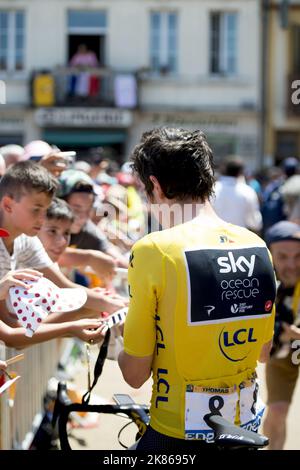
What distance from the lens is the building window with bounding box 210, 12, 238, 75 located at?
76.7ft

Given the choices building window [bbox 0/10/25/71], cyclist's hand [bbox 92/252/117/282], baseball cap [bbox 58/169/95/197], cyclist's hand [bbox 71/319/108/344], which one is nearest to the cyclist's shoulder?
cyclist's hand [bbox 71/319/108/344]

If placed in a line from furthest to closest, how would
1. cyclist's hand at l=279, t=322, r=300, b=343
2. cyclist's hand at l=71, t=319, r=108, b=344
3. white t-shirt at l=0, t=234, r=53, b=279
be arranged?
1. cyclist's hand at l=279, t=322, r=300, b=343
2. white t-shirt at l=0, t=234, r=53, b=279
3. cyclist's hand at l=71, t=319, r=108, b=344

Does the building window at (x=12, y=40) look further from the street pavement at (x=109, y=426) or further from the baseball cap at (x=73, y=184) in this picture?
the baseball cap at (x=73, y=184)

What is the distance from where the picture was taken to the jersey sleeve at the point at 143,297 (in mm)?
2377

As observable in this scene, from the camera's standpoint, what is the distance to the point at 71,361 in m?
6.54

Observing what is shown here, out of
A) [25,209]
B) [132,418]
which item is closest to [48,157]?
[25,209]

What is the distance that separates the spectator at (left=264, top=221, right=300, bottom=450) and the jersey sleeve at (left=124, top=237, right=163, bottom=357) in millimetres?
1469

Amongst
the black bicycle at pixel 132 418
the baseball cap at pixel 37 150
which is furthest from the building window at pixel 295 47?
the black bicycle at pixel 132 418

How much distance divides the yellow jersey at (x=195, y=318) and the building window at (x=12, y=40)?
21.9m

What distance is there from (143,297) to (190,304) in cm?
14

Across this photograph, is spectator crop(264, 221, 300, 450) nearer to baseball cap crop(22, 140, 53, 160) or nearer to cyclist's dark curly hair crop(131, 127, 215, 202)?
baseball cap crop(22, 140, 53, 160)

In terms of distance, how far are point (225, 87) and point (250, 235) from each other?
21.5m
